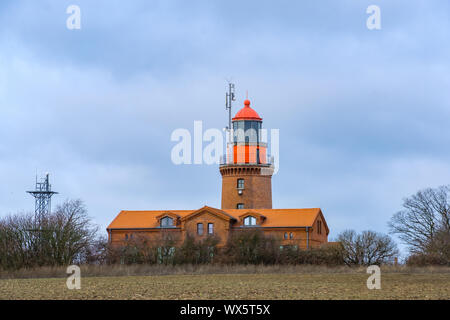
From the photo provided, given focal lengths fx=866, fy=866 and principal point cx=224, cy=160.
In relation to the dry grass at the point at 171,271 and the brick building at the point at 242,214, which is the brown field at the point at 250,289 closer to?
the dry grass at the point at 171,271

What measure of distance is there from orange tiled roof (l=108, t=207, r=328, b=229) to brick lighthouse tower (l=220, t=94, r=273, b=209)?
213 centimetres

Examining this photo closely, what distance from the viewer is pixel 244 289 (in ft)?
116

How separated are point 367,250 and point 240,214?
18207mm

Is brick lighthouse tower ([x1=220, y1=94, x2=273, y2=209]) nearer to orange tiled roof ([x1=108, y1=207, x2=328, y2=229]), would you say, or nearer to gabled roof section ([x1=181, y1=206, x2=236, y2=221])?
orange tiled roof ([x1=108, y1=207, x2=328, y2=229])

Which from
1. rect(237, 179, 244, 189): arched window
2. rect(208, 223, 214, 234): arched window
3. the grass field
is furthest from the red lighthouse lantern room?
the grass field

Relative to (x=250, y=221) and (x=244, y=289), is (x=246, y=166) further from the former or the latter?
(x=244, y=289)

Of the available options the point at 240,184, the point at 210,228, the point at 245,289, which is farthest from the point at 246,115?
the point at 245,289

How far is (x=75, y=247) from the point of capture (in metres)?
60.9

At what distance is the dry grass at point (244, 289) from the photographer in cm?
3175

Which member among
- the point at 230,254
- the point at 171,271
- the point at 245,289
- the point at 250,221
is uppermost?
the point at 250,221

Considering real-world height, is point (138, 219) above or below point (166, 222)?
above
